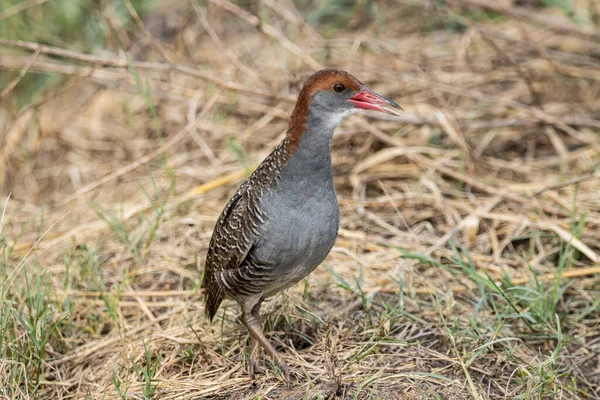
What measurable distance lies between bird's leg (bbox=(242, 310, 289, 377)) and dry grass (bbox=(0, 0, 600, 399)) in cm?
9

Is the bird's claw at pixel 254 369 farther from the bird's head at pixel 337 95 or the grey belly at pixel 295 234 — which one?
the bird's head at pixel 337 95

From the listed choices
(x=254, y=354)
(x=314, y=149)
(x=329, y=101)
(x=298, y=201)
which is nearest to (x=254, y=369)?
(x=254, y=354)

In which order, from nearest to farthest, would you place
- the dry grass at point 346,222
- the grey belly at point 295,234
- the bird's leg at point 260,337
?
the grey belly at point 295,234 → the bird's leg at point 260,337 → the dry grass at point 346,222

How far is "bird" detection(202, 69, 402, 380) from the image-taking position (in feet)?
9.42

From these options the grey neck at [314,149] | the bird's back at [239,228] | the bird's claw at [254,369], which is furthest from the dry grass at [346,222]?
the grey neck at [314,149]

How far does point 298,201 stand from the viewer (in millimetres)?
2896

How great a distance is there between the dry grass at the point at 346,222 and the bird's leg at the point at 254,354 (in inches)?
2.6

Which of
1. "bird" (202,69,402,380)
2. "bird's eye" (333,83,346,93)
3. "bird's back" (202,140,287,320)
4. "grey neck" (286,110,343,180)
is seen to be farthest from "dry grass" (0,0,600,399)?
"bird's eye" (333,83,346,93)

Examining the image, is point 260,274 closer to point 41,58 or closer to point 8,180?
point 8,180

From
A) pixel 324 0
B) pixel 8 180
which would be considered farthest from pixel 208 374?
pixel 324 0

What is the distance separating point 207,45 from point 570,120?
3434 millimetres

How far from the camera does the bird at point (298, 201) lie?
287 cm

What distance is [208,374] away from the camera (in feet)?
10.4

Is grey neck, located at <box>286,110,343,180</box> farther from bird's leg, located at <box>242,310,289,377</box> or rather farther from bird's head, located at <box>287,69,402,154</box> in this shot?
bird's leg, located at <box>242,310,289,377</box>
